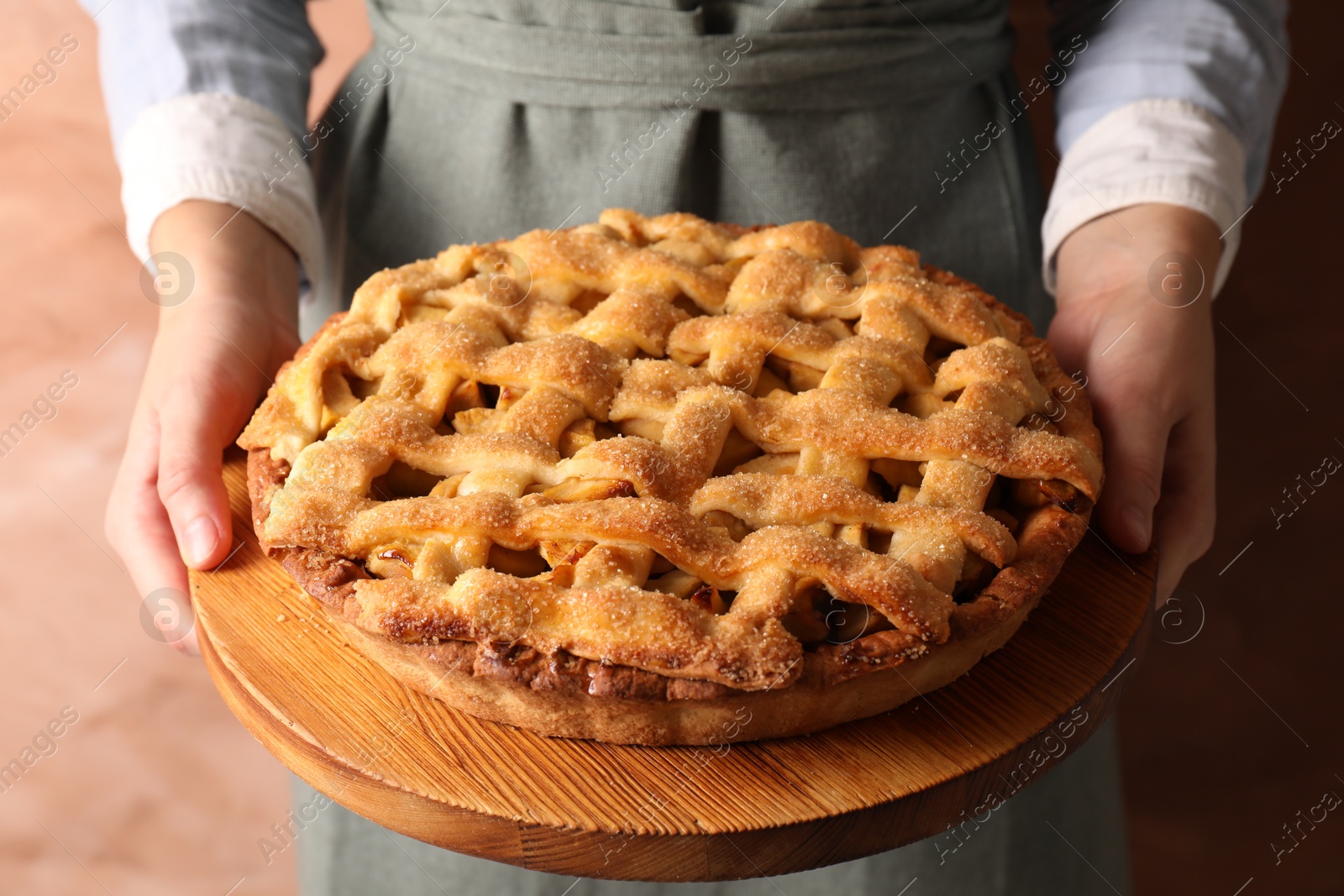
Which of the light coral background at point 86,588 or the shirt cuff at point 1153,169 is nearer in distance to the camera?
the shirt cuff at point 1153,169

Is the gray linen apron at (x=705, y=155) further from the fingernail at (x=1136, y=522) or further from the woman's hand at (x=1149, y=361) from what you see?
the fingernail at (x=1136, y=522)

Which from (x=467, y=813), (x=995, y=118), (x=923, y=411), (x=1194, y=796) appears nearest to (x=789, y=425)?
(x=923, y=411)

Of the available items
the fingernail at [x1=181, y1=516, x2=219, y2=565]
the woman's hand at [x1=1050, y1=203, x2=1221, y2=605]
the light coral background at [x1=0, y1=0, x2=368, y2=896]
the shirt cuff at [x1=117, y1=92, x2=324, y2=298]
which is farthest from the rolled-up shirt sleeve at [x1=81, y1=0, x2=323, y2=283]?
the light coral background at [x1=0, y1=0, x2=368, y2=896]

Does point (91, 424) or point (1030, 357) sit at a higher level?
point (1030, 357)

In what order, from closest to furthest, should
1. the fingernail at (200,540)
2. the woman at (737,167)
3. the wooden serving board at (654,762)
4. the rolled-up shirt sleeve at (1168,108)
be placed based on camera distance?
the wooden serving board at (654,762) → the fingernail at (200,540) → the woman at (737,167) → the rolled-up shirt sleeve at (1168,108)

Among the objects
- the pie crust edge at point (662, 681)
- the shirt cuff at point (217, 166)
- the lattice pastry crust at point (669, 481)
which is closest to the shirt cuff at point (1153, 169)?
the lattice pastry crust at point (669, 481)

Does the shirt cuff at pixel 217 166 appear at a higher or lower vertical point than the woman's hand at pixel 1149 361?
higher

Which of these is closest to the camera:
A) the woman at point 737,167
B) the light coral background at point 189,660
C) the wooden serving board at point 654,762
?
the wooden serving board at point 654,762

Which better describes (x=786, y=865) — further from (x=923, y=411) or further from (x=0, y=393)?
(x=0, y=393)
